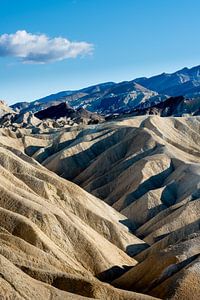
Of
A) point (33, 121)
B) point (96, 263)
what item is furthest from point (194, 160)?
point (33, 121)

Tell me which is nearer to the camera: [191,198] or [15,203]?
[15,203]

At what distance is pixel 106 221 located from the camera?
187 ft

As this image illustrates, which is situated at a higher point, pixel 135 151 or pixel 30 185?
pixel 30 185

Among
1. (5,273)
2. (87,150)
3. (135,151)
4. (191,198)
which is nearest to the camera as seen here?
(5,273)

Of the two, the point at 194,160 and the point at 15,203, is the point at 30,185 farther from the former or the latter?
the point at 194,160

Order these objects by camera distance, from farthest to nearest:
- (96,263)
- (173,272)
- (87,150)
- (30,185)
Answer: (87,150) → (30,185) → (96,263) → (173,272)

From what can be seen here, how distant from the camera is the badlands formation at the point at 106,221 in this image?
3650cm

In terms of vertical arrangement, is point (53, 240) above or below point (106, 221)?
above

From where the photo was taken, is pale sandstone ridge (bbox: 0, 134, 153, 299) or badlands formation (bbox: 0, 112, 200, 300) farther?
badlands formation (bbox: 0, 112, 200, 300)

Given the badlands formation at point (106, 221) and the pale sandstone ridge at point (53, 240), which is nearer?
the pale sandstone ridge at point (53, 240)

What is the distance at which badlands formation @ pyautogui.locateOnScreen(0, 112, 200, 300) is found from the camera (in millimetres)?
36500

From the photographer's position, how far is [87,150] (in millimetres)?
109438

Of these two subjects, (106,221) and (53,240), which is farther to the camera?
(106,221)

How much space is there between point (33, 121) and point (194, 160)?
110726 mm
